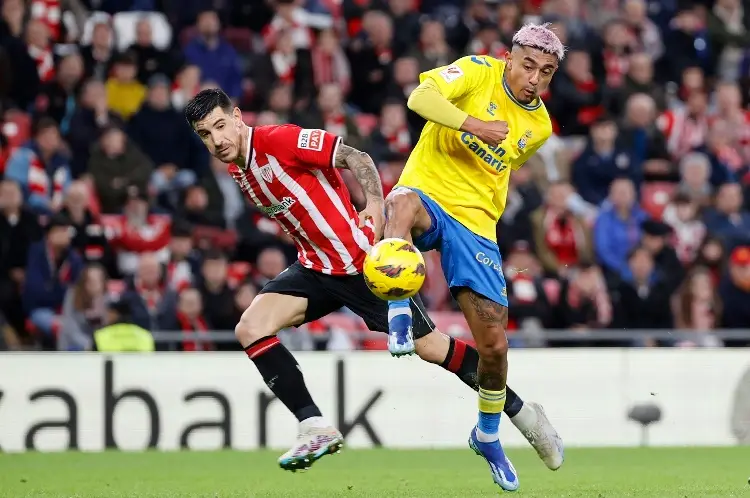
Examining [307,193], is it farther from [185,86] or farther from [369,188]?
[185,86]

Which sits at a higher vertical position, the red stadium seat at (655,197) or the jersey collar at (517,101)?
the jersey collar at (517,101)

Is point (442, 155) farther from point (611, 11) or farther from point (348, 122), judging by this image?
point (611, 11)

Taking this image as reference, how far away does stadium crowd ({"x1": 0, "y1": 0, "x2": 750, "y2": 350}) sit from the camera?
1462 cm

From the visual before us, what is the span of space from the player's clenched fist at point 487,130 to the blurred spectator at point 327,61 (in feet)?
28.5

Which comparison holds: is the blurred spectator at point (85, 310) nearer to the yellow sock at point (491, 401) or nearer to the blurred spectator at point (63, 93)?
the blurred spectator at point (63, 93)

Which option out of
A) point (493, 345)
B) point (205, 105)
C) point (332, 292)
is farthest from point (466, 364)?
point (205, 105)

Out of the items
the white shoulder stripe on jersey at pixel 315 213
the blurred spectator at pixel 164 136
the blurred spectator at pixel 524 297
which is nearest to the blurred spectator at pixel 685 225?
the blurred spectator at pixel 524 297

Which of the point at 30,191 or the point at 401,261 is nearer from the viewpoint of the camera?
the point at 401,261

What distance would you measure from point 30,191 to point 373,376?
4123 mm

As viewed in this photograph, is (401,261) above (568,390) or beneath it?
above

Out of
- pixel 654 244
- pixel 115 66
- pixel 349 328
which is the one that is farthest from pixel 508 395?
pixel 115 66

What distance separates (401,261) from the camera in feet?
26.7

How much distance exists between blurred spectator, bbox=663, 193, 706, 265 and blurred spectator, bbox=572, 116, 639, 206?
0.58 meters

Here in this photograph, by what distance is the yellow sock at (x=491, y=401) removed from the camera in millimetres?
9016
